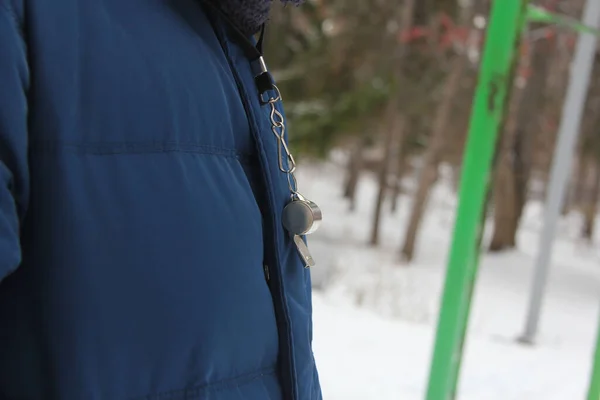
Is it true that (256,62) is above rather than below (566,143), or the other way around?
above

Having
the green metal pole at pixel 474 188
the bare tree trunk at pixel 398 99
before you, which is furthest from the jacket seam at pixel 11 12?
the bare tree trunk at pixel 398 99

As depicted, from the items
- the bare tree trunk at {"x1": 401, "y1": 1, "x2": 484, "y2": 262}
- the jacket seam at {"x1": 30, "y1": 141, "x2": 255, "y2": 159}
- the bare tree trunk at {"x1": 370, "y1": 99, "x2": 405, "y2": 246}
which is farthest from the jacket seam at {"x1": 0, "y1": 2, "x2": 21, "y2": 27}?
the bare tree trunk at {"x1": 370, "y1": 99, "x2": 405, "y2": 246}

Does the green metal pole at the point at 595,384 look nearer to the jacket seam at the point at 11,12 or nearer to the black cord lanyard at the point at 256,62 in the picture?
the black cord lanyard at the point at 256,62

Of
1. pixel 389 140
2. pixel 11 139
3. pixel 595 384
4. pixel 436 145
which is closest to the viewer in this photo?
pixel 11 139

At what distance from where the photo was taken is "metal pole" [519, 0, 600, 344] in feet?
12.9

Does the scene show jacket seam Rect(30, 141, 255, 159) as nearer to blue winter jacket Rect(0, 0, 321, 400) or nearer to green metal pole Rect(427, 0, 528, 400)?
blue winter jacket Rect(0, 0, 321, 400)

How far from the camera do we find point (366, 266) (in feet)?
22.5

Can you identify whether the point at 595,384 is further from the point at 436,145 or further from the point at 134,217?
the point at 436,145

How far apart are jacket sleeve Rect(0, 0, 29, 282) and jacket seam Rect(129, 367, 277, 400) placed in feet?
0.66

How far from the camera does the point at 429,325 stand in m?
4.64

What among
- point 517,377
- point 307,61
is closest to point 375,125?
point 307,61

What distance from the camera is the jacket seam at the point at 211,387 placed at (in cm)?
59

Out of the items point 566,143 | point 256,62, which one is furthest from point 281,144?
point 566,143

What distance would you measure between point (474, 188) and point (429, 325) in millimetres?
2929
